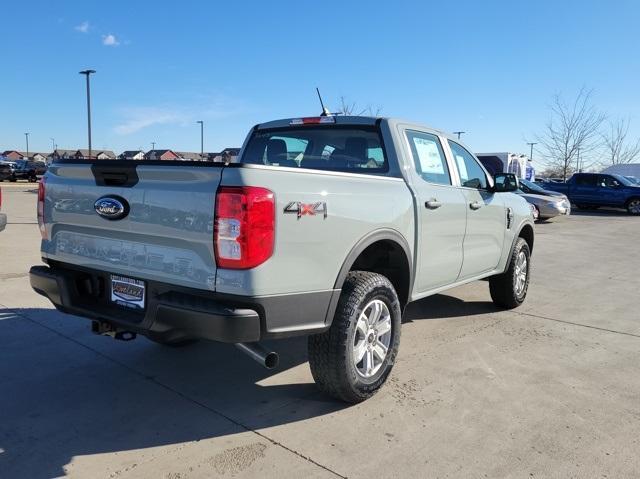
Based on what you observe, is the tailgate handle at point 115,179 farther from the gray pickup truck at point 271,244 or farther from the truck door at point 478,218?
the truck door at point 478,218

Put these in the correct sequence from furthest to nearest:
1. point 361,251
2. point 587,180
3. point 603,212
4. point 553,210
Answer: point 603,212, point 587,180, point 553,210, point 361,251

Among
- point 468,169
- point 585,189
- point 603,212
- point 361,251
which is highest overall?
point 468,169

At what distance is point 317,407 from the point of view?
3.49 meters

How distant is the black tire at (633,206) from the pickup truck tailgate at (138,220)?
2545 cm

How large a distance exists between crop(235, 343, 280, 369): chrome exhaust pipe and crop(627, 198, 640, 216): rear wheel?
25135mm

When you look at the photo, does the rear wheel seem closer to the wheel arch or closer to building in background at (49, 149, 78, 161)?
building in background at (49, 149, 78, 161)

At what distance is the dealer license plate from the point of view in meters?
3.03

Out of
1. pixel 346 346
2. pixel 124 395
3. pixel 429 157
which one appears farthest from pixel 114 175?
pixel 429 157

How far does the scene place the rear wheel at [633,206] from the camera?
23625 mm

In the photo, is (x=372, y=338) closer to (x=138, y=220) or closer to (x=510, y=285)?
(x=138, y=220)

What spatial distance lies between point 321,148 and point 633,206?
2378 cm

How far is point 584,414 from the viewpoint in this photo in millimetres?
3473

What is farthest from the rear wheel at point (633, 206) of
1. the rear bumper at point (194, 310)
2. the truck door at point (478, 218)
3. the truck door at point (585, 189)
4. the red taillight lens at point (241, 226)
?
the red taillight lens at point (241, 226)

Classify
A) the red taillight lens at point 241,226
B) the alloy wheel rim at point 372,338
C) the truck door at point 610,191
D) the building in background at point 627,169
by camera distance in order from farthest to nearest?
the building in background at point 627,169
the truck door at point 610,191
the alloy wheel rim at point 372,338
the red taillight lens at point 241,226
